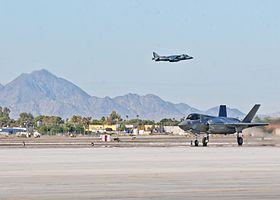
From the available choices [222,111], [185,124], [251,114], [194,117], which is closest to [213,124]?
[194,117]

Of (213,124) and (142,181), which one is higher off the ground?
(213,124)

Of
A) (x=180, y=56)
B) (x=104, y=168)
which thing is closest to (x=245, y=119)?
(x=180, y=56)

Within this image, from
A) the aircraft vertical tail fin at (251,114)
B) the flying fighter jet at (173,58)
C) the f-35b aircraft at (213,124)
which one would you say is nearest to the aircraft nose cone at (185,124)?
the f-35b aircraft at (213,124)

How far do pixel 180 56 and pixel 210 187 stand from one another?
367 ft

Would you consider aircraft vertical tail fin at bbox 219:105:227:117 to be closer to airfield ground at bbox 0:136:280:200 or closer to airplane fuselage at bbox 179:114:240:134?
airplane fuselage at bbox 179:114:240:134

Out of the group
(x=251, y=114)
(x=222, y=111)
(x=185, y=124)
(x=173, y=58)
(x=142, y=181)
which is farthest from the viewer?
(x=173, y=58)

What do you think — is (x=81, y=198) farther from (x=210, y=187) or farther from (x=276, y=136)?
(x=276, y=136)

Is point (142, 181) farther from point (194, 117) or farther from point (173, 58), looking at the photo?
point (173, 58)

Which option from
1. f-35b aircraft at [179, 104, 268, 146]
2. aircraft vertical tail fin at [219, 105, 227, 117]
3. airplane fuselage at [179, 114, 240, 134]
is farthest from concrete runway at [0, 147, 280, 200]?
aircraft vertical tail fin at [219, 105, 227, 117]

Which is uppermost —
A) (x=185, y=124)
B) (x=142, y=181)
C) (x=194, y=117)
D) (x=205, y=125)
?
(x=194, y=117)

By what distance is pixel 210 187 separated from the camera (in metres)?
30.7

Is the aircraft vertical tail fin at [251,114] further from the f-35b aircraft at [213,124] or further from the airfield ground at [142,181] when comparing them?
the airfield ground at [142,181]

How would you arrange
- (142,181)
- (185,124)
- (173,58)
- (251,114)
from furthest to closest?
(173,58), (251,114), (185,124), (142,181)

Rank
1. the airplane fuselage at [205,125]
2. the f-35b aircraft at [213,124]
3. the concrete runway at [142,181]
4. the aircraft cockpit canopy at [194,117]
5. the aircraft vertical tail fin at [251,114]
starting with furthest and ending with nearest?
the aircraft vertical tail fin at [251,114], the aircraft cockpit canopy at [194,117], the f-35b aircraft at [213,124], the airplane fuselage at [205,125], the concrete runway at [142,181]
